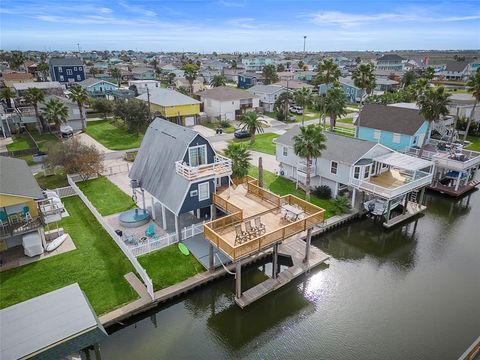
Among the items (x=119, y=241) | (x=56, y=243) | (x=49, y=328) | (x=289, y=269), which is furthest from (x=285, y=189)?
(x=49, y=328)

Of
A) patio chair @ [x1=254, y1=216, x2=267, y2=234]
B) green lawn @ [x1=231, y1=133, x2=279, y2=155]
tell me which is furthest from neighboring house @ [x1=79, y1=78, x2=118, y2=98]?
patio chair @ [x1=254, y1=216, x2=267, y2=234]

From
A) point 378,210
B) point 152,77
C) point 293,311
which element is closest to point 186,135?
point 293,311

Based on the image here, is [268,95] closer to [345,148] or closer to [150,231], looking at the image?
[345,148]

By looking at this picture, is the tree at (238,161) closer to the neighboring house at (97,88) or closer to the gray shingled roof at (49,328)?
the gray shingled roof at (49,328)

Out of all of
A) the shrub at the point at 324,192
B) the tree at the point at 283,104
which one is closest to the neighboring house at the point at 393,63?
the tree at the point at 283,104

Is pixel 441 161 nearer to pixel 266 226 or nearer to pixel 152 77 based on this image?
pixel 266 226
